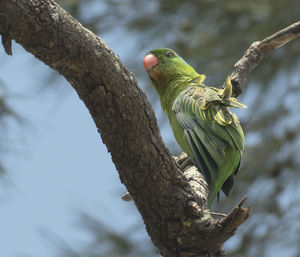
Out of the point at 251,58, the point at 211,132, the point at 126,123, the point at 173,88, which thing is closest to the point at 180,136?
the point at 211,132

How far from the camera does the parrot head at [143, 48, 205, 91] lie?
3395mm

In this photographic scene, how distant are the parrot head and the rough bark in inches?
50.9

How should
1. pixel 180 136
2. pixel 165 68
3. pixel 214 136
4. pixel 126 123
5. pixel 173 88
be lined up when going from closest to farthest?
pixel 126 123, pixel 214 136, pixel 180 136, pixel 173 88, pixel 165 68

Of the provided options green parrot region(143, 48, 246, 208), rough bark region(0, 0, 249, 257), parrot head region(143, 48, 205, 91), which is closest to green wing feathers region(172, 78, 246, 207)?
green parrot region(143, 48, 246, 208)

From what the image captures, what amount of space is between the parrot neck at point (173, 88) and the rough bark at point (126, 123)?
1069 mm

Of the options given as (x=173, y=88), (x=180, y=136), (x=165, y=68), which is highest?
(x=165, y=68)

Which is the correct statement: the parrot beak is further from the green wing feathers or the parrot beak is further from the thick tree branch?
the green wing feathers

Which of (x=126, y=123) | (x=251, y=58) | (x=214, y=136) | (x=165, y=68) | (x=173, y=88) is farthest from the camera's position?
(x=165, y=68)

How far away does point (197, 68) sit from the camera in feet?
16.0

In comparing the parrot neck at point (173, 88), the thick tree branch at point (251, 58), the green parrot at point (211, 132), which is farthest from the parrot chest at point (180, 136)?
the thick tree branch at point (251, 58)

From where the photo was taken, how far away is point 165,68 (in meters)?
3.42

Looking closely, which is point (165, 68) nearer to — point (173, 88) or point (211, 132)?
point (173, 88)

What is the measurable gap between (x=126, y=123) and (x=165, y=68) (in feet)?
4.98

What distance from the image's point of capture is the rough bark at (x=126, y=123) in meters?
1.79
